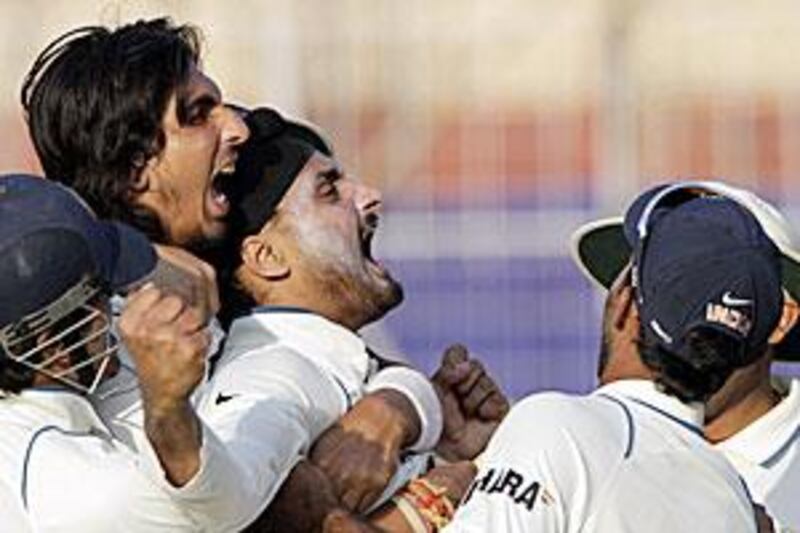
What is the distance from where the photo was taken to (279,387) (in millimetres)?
3846

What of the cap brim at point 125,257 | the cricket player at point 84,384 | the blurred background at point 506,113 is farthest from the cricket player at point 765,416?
the blurred background at point 506,113

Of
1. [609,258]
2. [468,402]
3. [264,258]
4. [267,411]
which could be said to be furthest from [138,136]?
[609,258]

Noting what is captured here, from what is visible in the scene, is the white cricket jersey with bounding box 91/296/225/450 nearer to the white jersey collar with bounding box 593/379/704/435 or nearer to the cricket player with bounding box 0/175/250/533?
the cricket player with bounding box 0/175/250/533

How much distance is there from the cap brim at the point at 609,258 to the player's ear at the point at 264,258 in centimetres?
47

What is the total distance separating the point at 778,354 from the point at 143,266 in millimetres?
1230

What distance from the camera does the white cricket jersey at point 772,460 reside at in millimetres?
4191

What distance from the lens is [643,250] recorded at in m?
3.66

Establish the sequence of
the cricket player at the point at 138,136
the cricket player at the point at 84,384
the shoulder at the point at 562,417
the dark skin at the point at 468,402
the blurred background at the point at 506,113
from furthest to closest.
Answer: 1. the blurred background at the point at 506,113
2. the dark skin at the point at 468,402
3. the cricket player at the point at 138,136
4. the shoulder at the point at 562,417
5. the cricket player at the point at 84,384

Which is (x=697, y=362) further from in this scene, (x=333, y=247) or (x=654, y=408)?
(x=333, y=247)

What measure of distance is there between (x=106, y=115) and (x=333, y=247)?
0.43 meters

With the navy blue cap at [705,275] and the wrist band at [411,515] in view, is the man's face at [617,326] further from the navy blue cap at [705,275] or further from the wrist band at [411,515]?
the wrist band at [411,515]

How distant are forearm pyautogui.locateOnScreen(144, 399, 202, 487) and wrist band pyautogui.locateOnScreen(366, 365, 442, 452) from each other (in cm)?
80

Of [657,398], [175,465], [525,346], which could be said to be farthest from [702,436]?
[525,346]

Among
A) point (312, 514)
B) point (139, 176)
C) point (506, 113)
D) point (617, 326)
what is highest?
point (139, 176)
